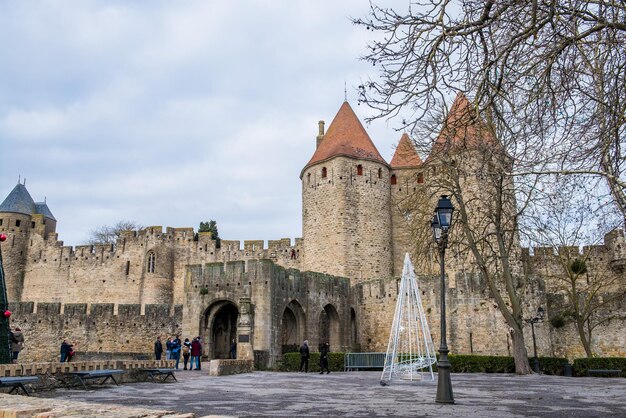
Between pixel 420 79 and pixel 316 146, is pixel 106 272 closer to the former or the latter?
pixel 316 146

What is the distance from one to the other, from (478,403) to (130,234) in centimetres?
3493

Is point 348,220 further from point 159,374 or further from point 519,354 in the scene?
point 159,374

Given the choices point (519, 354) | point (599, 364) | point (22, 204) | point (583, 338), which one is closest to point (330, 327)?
point (583, 338)

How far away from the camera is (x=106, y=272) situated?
4075 centimetres

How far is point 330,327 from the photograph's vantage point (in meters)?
27.7

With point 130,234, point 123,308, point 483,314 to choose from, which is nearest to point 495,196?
point 483,314

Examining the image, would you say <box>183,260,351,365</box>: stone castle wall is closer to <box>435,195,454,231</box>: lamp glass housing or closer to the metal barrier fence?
the metal barrier fence

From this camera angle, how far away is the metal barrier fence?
21516 millimetres

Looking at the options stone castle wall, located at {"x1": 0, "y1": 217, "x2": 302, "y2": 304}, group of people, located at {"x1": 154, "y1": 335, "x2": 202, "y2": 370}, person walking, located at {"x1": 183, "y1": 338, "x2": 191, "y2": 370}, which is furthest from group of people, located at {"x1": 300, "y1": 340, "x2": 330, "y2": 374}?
stone castle wall, located at {"x1": 0, "y1": 217, "x2": 302, "y2": 304}

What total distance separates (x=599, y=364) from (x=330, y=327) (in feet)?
39.9

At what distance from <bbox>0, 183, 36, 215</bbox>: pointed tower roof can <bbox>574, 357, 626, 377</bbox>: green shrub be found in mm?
38025

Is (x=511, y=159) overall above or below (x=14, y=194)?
below

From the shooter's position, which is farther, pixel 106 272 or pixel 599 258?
pixel 106 272

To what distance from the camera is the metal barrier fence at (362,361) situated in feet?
70.6
